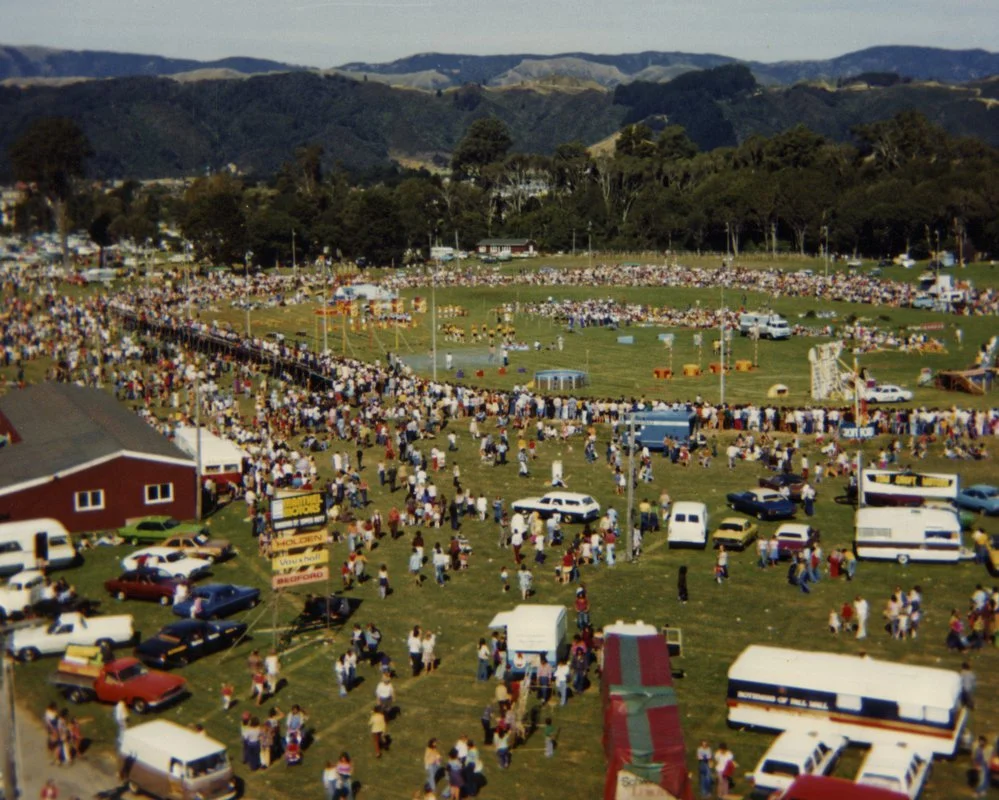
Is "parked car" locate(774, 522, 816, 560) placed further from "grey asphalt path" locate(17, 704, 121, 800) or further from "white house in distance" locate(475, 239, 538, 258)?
"white house in distance" locate(475, 239, 538, 258)

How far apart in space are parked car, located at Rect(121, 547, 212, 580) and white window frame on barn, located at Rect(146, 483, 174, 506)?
5.88 metres

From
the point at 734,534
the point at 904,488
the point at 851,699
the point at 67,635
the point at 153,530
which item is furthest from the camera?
the point at 153,530

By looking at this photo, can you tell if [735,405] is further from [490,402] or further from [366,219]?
[366,219]

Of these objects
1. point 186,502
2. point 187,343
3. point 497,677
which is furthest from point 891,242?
point 497,677

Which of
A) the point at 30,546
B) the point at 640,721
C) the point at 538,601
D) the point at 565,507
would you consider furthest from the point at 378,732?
the point at 30,546

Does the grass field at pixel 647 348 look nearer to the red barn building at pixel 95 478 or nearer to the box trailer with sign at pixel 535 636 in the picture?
the red barn building at pixel 95 478

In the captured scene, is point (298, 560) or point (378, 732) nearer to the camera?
point (378, 732)

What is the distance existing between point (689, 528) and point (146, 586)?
49.4 feet

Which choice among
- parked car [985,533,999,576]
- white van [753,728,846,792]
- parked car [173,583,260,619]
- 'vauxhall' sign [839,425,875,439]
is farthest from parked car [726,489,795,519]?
white van [753,728,846,792]

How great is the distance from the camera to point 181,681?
27.0 metres

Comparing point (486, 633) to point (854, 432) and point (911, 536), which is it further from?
point (854, 432)

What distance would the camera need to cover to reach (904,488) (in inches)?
1483

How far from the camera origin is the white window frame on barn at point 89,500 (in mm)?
40000

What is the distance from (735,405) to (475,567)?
849 inches
